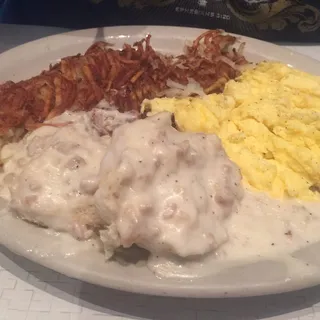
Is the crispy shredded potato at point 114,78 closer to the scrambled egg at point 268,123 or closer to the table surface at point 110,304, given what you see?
the scrambled egg at point 268,123

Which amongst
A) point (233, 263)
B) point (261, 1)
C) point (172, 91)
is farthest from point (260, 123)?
point (261, 1)

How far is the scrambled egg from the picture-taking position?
1345mm

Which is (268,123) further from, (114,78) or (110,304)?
(110,304)

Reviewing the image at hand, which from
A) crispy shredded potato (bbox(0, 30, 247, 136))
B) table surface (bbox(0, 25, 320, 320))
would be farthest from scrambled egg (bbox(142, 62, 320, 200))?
table surface (bbox(0, 25, 320, 320))

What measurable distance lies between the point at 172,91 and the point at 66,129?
1.54 ft

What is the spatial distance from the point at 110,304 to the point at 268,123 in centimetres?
67

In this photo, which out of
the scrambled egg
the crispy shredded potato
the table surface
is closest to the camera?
the table surface

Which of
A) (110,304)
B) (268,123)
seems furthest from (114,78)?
(110,304)

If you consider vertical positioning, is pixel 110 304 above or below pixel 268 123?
below

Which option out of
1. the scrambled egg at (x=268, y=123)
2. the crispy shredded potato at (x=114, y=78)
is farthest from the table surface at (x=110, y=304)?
the crispy shredded potato at (x=114, y=78)

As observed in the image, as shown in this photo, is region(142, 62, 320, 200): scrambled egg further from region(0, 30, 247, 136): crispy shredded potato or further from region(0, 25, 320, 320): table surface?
region(0, 25, 320, 320): table surface

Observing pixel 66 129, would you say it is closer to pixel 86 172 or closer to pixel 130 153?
pixel 86 172

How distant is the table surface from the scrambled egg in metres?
0.28

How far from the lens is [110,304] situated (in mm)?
1195
